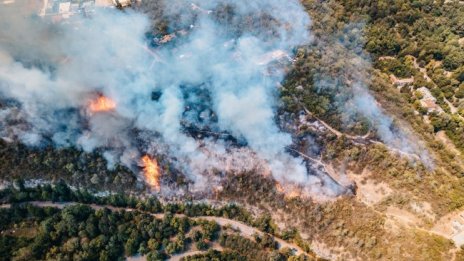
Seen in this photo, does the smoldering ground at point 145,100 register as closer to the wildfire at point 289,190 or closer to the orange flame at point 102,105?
the orange flame at point 102,105

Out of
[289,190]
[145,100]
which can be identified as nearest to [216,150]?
[289,190]

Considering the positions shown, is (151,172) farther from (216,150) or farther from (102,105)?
(102,105)

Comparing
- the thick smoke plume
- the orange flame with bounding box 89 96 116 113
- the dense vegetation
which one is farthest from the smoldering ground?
the dense vegetation

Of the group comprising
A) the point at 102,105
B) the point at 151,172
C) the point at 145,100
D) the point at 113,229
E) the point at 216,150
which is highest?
the point at 145,100

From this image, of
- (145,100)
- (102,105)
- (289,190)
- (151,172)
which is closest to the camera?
(289,190)

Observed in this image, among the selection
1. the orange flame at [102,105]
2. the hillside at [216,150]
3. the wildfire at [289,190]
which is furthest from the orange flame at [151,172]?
the wildfire at [289,190]

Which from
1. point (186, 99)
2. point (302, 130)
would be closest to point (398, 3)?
point (302, 130)

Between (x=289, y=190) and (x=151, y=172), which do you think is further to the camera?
(x=151, y=172)

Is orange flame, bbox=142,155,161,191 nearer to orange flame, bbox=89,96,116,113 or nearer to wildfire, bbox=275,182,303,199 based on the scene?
orange flame, bbox=89,96,116,113
